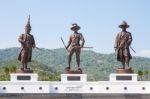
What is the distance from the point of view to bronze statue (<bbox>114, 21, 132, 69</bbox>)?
24.8 metres

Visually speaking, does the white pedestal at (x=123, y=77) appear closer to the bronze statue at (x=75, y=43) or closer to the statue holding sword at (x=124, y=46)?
the statue holding sword at (x=124, y=46)

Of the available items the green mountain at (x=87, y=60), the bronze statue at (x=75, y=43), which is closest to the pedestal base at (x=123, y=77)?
the bronze statue at (x=75, y=43)

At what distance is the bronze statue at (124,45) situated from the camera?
81.5 ft

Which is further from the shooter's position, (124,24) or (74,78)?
(124,24)

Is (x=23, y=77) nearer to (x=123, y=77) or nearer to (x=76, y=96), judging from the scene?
(x=76, y=96)

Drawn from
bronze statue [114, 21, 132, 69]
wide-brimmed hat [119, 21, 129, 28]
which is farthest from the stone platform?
wide-brimmed hat [119, 21, 129, 28]

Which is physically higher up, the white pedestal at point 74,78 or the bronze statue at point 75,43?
the bronze statue at point 75,43

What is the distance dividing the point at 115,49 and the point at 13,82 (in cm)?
497

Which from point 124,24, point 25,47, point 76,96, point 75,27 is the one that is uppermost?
point 124,24

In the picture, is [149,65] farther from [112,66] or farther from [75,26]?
[75,26]

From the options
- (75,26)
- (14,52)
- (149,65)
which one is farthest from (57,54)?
(75,26)

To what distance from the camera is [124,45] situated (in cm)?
2494

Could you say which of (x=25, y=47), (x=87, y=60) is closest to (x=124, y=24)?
(x=25, y=47)

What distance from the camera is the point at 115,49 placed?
25.1 meters
